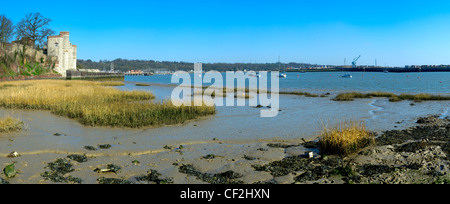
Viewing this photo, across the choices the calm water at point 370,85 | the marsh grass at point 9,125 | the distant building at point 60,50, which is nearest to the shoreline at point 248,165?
the marsh grass at point 9,125

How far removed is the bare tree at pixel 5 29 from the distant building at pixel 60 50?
6242 millimetres

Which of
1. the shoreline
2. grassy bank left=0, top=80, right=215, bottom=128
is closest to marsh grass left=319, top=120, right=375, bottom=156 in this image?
the shoreline

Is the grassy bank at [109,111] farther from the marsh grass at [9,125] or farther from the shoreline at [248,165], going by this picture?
the shoreline at [248,165]

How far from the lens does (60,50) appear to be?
57.6 m

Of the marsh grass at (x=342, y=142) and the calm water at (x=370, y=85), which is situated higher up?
the calm water at (x=370, y=85)

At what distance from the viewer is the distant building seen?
57.0 metres

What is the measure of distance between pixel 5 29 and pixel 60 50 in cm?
880

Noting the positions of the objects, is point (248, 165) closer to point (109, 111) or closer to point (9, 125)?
point (9, 125)

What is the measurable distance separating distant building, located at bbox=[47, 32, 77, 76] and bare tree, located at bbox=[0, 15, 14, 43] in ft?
20.5

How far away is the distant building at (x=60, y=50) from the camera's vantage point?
5697cm

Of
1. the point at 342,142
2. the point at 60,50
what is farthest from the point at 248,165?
the point at 60,50

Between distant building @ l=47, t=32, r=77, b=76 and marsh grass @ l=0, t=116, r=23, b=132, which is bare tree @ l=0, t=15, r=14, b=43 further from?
marsh grass @ l=0, t=116, r=23, b=132
